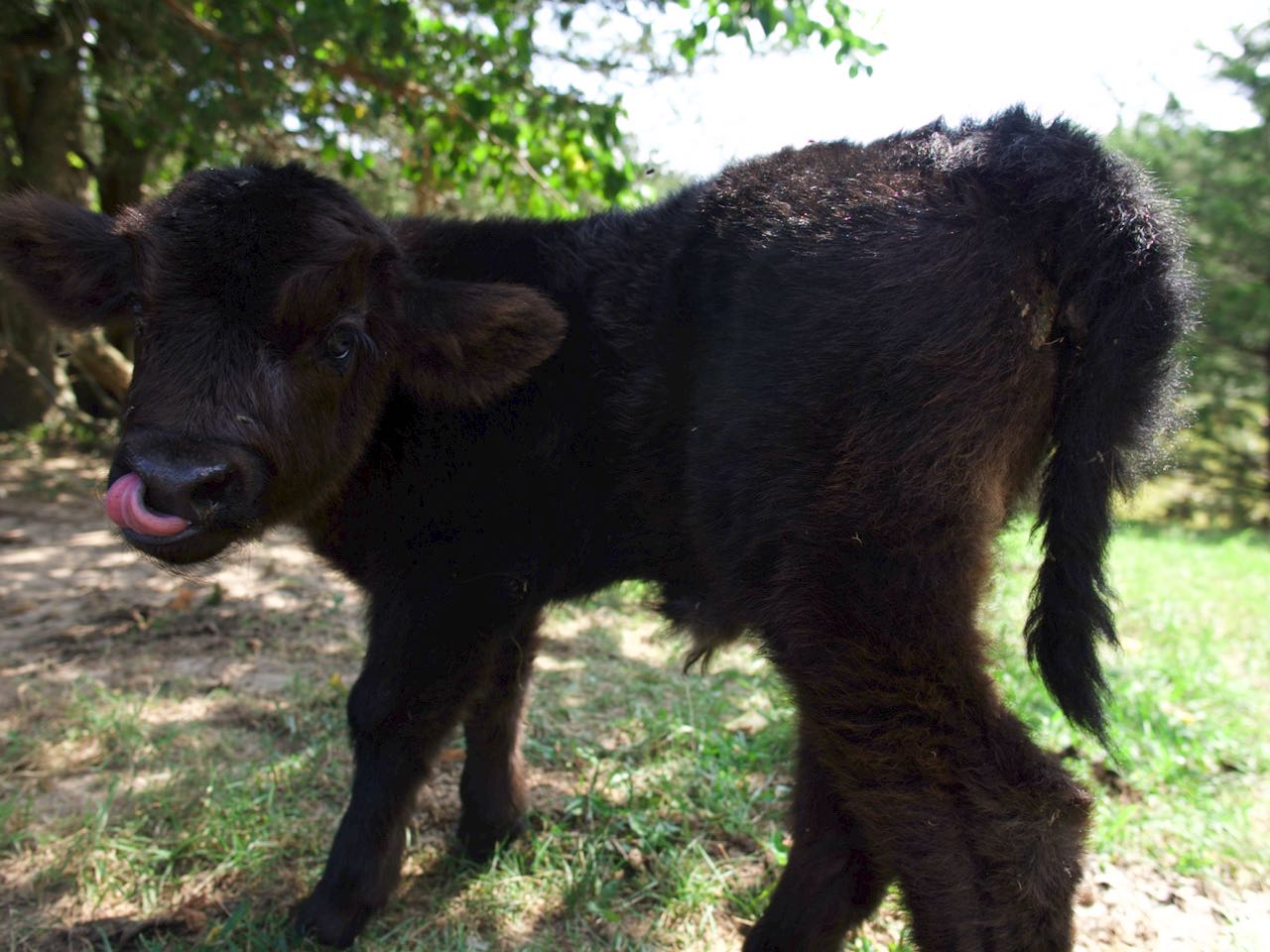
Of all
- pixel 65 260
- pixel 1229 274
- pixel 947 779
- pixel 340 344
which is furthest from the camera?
pixel 1229 274

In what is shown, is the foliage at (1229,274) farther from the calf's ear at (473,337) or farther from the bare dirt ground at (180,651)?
the calf's ear at (473,337)

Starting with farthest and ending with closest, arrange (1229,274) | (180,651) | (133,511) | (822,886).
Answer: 1. (1229,274)
2. (180,651)
3. (822,886)
4. (133,511)

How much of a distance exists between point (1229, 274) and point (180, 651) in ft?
50.8

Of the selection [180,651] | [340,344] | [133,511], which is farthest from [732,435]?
[180,651]

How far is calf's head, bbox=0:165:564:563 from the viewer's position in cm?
226

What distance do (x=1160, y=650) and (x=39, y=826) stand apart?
5.38 meters

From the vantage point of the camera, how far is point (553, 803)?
3367 mm

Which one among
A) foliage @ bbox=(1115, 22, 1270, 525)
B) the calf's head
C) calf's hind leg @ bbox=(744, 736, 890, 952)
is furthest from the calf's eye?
foliage @ bbox=(1115, 22, 1270, 525)

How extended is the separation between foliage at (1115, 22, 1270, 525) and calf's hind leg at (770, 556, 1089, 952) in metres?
12.2

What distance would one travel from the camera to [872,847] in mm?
2029

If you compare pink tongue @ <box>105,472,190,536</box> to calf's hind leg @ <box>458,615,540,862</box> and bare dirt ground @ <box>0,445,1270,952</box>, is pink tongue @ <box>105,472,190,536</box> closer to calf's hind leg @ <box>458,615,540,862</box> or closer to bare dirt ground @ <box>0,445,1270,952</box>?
bare dirt ground @ <box>0,445,1270,952</box>

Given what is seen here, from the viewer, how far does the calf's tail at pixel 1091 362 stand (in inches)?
80.0

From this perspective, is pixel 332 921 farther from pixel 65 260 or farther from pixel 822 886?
pixel 65 260

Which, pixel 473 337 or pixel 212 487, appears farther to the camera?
pixel 473 337
